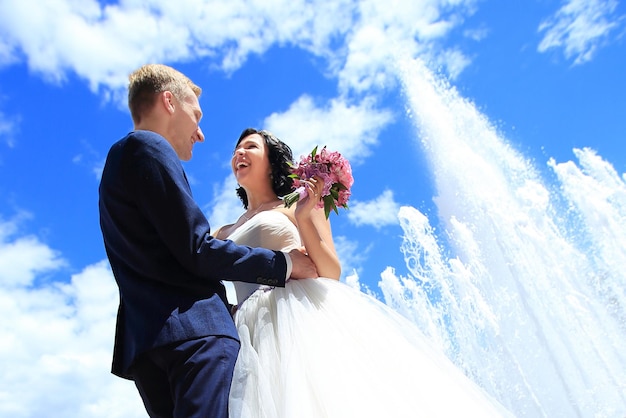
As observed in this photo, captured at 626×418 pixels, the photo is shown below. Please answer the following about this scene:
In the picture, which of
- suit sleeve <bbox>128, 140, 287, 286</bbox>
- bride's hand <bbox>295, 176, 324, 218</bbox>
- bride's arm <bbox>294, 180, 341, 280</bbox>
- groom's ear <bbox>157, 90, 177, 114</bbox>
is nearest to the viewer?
suit sleeve <bbox>128, 140, 287, 286</bbox>

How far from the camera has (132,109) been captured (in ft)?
10.9

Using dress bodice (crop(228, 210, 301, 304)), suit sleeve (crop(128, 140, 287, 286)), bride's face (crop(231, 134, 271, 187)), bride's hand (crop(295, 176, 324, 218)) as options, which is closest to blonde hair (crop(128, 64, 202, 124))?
suit sleeve (crop(128, 140, 287, 286))

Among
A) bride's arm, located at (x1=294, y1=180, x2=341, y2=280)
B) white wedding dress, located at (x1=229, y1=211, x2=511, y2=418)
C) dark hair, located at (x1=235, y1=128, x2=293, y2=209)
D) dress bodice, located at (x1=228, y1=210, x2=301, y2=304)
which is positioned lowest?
white wedding dress, located at (x1=229, y1=211, x2=511, y2=418)

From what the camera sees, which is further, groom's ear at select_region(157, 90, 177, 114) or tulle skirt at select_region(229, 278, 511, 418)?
groom's ear at select_region(157, 90, 177, 114)

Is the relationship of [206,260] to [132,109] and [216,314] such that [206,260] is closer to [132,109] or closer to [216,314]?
[216,314]

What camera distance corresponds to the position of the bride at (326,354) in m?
2.80

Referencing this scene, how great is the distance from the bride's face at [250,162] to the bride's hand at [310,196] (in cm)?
99

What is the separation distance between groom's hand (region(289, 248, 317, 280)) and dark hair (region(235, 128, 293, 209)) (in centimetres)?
127

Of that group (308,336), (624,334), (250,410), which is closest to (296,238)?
(308,336)

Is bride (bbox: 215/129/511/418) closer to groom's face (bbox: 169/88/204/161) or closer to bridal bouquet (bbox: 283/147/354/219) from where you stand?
bridal bouquet (bbox: 283/147/354/219)

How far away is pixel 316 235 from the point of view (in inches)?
152

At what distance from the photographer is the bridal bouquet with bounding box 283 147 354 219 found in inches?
161

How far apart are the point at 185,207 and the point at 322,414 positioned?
1213mm

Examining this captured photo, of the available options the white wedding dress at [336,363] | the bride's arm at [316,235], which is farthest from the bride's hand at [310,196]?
the white wedding dress at [336,363]
